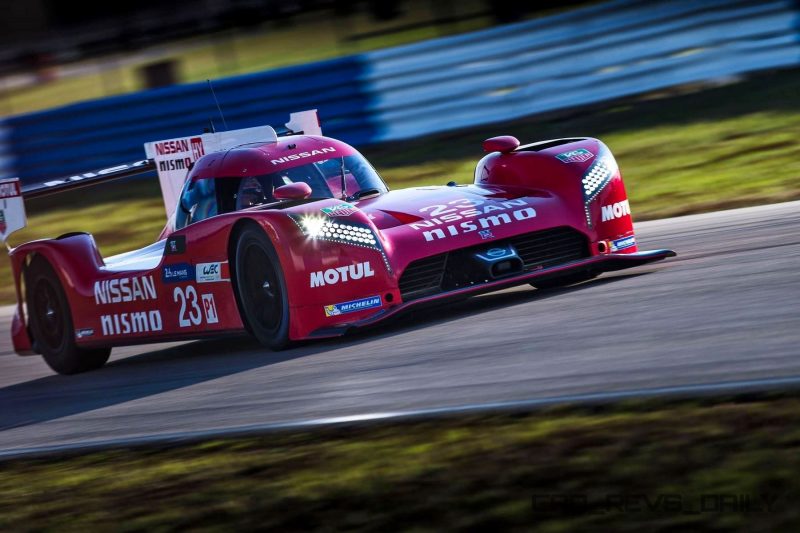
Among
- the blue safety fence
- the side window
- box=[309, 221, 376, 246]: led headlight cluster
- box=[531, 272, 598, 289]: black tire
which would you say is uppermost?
the blue safety fence

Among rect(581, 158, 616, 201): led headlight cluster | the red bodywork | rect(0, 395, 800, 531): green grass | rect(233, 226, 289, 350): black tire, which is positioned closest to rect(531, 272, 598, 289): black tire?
the red bodywork

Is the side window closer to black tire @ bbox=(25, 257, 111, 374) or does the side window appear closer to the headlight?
black tire @ bbox=(25, 257, 111, 374)

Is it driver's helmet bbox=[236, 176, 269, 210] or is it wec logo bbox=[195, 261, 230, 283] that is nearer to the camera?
wec logo bbox=[195, 261, 230, 283]

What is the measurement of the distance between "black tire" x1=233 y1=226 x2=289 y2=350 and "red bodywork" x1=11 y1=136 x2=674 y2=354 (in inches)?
2.9

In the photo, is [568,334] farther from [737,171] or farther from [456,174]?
[456,174]

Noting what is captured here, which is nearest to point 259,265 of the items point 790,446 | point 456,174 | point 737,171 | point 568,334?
point 568,334

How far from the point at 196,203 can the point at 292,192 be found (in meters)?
1.23

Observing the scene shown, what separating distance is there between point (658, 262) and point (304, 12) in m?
21.3

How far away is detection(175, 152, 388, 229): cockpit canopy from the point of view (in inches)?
334

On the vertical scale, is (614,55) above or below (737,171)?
above

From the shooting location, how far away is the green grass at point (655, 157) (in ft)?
39.3

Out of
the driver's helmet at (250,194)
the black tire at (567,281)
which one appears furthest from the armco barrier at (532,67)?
the driver's helmet at (250,194)

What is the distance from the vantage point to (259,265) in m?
7.79

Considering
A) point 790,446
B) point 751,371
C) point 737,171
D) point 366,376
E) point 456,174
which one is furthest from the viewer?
point 456,174
